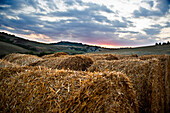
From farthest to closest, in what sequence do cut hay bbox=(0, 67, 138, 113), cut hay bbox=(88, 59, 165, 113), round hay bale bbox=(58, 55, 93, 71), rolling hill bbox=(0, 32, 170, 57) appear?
rolling hill bbox=(0, 32, 170, 57) → round hay bale bbox=(58, 55, 93, 71) → cut hay bbox=(88, 59, 165, 113) → cut hay bbox=(0, 67, 138, 113)

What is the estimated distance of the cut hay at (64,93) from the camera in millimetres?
1637

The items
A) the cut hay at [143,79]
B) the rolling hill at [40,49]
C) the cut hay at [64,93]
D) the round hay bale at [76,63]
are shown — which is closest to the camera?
Answer: the cut hay at [64,93]

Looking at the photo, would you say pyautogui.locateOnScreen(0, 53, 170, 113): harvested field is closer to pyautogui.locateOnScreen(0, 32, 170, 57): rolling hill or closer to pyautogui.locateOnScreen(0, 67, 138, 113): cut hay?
pyautogui.locateOnScreen(0, 67, 138, 113): cut hay

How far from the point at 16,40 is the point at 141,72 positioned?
4732cm

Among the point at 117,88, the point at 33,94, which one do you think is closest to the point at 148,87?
the point at 117,88

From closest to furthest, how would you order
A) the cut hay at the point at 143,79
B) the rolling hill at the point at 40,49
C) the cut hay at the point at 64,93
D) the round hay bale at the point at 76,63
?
the cut hay at the point at 64,93
the cut hay at the point at 143,79
the round hay bale at the point at 76,63
the rolling hill at the point at 40,49

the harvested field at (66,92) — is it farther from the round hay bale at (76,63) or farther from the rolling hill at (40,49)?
the rolling hill at (40,49)

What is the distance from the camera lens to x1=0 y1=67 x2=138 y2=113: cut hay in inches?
64.4

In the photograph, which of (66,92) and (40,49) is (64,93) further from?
(40,49)

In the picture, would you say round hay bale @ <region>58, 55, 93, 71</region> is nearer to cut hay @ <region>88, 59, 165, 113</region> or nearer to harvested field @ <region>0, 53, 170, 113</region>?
cut hay @ <region>88, 59, 165, 113</region>

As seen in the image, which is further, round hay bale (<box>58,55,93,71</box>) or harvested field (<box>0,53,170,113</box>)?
round hay bale (<box>58,55,93,71</box>)

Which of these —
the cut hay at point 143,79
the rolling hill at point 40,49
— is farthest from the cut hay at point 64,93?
the rolling hill at point 40,49

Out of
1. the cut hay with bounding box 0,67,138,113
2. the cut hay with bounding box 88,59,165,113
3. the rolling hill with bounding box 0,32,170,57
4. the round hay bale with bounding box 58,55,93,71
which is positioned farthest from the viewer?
the rolling hill with bounding box 0,32,170,57

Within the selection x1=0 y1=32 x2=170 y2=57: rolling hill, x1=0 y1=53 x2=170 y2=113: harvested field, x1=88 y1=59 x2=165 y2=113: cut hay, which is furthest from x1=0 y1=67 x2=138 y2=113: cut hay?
x1=0 y1=32 x2=170 y2=57: rolling hill
